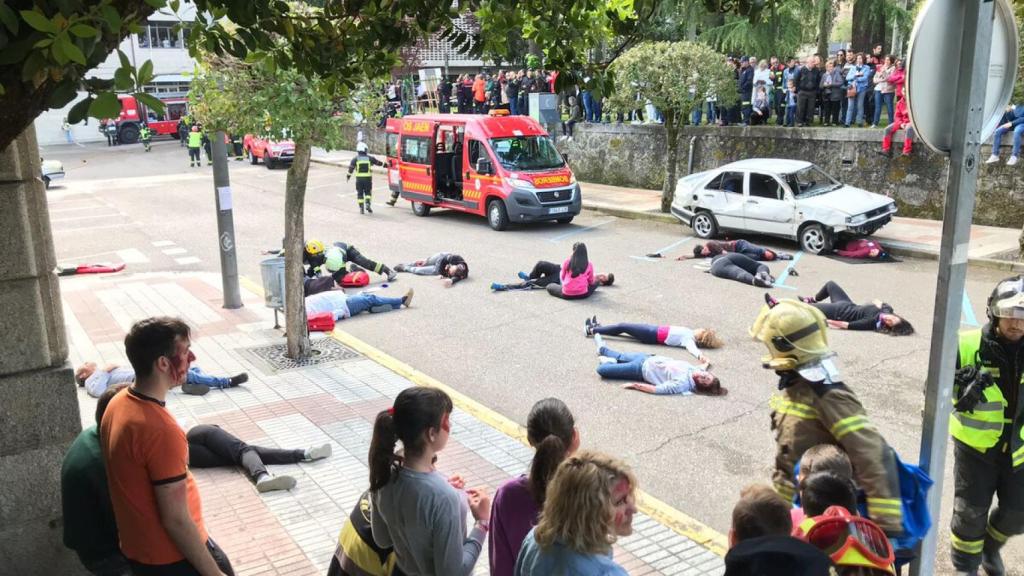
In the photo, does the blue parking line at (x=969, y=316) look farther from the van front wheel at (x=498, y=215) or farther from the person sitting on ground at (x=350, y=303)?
the van front wheel at (x=498, y=215)

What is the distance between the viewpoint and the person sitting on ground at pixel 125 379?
26.0ft

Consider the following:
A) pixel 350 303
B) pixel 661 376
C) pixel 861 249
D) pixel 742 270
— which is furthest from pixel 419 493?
pixel 861 249

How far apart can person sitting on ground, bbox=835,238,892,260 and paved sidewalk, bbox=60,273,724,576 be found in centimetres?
848

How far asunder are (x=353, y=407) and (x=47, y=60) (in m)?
5.89

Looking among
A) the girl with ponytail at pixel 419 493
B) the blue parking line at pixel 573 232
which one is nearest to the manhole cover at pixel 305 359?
the girl with ponytail at pixel 419 493

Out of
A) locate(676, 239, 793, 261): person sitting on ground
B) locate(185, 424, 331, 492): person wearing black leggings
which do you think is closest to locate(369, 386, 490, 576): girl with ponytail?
locate(185, 424, 331, 492): person wearing black leggings

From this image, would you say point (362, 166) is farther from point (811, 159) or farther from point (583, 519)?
point (583, 519)

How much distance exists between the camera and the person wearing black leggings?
6.51 meters

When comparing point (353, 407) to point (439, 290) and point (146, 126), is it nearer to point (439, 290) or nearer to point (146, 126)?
point (439, 290)

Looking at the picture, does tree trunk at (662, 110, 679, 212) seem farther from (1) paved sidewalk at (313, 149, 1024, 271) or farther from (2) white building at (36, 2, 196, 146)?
(2) white building at (36, 2, 196, 146)

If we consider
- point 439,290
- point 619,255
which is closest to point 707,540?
point 439,290

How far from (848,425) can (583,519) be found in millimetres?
1552

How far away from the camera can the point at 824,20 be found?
914 inches

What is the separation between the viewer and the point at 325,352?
9.88 m
